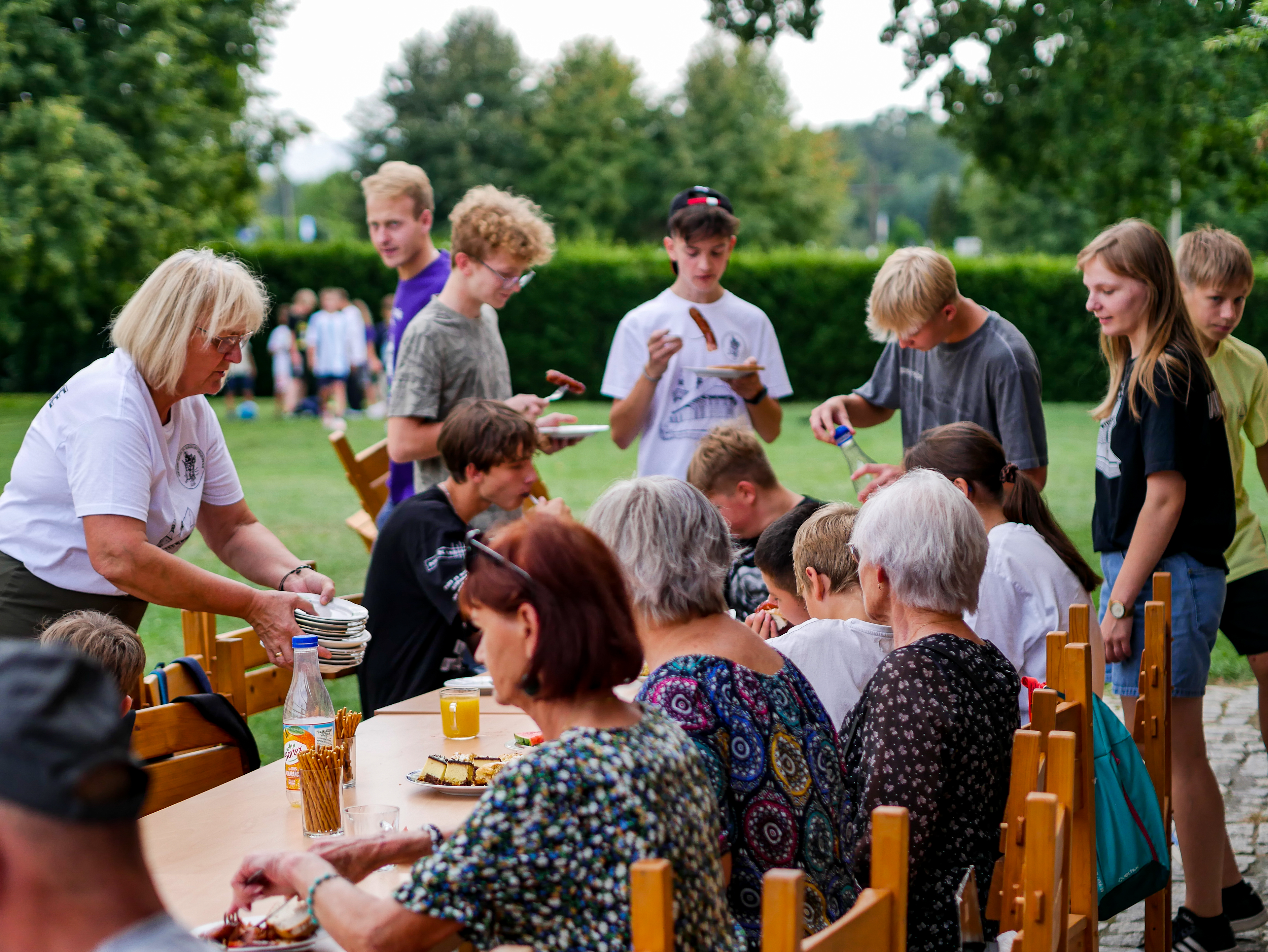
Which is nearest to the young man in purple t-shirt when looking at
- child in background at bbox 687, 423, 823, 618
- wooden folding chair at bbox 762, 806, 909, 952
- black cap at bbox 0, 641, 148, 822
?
child in background at bbox 687, 423, 823, 618

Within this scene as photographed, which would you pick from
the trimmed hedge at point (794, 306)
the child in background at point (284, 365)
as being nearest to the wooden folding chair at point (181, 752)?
the child in background at point (284, 365)

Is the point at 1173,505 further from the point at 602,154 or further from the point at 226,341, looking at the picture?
the point at 602,154

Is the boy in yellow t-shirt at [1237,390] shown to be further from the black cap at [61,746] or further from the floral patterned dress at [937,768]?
the black cap at [61,746]

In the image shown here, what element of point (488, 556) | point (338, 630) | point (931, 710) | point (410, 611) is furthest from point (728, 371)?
point (488, 556)

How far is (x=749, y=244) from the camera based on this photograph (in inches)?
1781

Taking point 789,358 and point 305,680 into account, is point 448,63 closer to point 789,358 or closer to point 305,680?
point 789,358

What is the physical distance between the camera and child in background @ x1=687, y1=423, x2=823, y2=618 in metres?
4.09

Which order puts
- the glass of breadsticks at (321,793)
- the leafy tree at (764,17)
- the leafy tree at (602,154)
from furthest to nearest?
the leafy tree at (602,154) → the leafy tree at (764,17) → the glass of breadsticks at (321,793)

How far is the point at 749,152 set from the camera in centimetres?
4653

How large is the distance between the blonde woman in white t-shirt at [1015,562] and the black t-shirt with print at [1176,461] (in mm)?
381

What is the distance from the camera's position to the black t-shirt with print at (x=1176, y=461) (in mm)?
3441

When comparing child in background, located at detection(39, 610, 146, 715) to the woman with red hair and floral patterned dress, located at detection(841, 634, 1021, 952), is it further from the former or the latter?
floral patterned dress, located at detection(841, 634, 1021, 952)

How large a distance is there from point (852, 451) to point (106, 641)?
2692mm

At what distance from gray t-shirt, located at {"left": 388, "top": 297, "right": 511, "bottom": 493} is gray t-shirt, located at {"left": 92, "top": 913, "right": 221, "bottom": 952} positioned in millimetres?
3622
